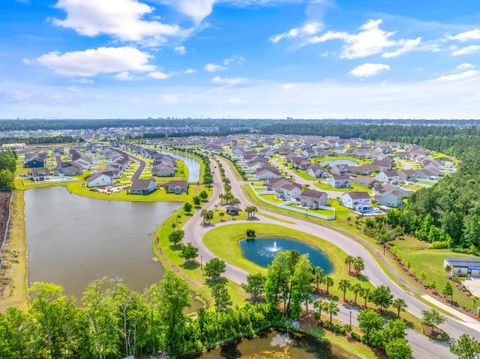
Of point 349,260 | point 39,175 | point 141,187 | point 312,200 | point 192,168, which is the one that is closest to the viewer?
point 349,260

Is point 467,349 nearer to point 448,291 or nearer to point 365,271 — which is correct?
point 448,291

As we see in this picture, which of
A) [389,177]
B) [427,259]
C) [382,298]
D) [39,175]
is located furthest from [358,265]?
[39,175]

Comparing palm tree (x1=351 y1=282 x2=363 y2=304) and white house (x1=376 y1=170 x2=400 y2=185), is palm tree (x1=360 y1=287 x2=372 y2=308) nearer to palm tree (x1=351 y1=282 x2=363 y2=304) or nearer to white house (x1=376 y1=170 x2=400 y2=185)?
palm tree (x1=351 y1=282 x2=363 y2=304)

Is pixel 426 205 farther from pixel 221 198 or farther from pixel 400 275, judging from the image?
pixel 221 198

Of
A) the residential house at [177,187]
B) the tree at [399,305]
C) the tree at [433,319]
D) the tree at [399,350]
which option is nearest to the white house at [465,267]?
the tree at [399,305]

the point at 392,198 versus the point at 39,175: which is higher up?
the point at 39,175

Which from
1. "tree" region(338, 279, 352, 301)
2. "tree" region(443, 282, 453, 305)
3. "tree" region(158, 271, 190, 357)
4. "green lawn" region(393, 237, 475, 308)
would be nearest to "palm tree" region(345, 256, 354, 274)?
"tree" region(338, 279, 352, 301)

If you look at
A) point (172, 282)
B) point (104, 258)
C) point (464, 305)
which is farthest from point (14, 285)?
point (464, 305)
